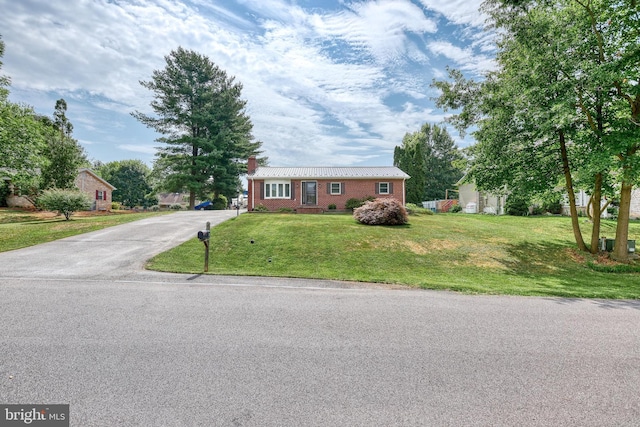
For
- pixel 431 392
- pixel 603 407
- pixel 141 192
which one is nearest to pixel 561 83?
pixel 603 407

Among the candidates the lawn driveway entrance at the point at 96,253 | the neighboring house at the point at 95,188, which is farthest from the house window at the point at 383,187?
the neighboring house at the point at 95,188

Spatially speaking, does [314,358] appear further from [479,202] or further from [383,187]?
[479,202]

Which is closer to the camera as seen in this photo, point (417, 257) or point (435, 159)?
point (417, 257)

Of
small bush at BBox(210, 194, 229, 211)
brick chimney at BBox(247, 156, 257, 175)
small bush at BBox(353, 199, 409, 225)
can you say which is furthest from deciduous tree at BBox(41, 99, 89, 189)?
small bush at BBox(353, 199, 409, 225)

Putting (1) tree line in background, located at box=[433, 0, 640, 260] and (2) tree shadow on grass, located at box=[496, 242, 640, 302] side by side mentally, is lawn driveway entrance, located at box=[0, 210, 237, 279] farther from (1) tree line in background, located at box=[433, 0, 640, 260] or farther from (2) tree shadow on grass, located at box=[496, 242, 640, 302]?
(1) tree line in background, located at box=[433, 0, 640, 260]

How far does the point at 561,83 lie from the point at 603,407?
38.2 feet

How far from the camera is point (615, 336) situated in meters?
A: 4.36

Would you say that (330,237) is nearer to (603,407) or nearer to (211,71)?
(603,407)

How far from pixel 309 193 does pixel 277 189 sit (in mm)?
2738

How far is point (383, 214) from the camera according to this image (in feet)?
57.0

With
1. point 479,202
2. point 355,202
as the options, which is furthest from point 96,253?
point 479,202

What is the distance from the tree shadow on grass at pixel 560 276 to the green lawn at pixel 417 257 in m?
0.03

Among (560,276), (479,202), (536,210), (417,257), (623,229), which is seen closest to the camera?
(560,276)

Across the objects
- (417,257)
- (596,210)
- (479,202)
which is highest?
(479,202)
